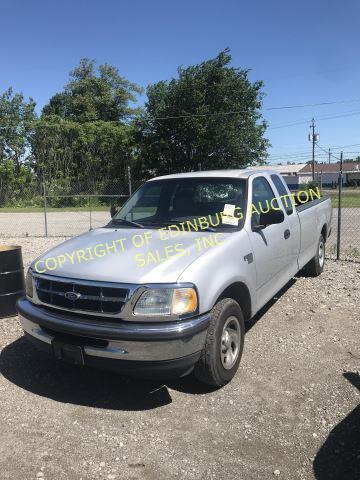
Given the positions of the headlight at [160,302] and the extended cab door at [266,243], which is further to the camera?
the extended cab door at [266,243]

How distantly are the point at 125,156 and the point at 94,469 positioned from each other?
3027cm

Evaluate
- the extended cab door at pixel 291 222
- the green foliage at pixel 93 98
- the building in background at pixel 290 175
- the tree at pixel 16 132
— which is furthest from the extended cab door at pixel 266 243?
the green foliage at pixel 93 98

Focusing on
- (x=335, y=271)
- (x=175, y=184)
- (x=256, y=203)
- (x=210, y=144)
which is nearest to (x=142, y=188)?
(x=175, y=184)

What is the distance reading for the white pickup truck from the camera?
3.30 meters

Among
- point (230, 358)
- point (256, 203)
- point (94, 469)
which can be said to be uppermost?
point (256, 203)

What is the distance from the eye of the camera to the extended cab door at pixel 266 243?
14.8ft

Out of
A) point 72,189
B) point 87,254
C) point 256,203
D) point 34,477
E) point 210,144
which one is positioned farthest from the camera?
point 72,189

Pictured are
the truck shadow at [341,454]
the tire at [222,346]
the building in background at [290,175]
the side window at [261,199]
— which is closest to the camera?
the truck shadow at [341,454]

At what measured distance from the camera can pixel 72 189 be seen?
30.4m

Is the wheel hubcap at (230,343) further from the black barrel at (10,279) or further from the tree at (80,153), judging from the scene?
the tree at (80,153)

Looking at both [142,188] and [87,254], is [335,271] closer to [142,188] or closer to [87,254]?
[142,188]

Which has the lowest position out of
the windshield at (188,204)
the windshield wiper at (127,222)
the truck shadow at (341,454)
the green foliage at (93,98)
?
the truck shadow at (341,454)

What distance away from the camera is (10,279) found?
228 inches

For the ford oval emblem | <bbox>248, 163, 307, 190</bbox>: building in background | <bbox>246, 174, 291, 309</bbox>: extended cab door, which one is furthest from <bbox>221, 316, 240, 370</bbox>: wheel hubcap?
<bbox>248, 163, 307, 190</bbox>: building in background
